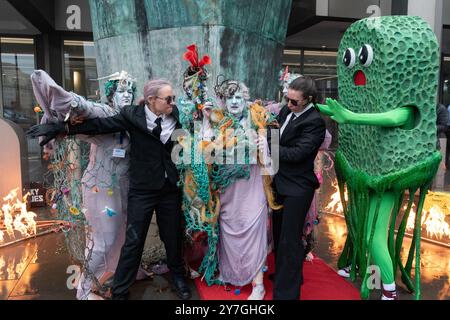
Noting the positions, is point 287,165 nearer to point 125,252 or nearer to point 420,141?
point 420,141

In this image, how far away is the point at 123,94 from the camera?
303 cm

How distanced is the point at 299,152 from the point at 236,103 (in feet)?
1.89

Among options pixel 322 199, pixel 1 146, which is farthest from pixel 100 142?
pixel 322 199

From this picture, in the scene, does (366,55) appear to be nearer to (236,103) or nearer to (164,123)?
(236,103)

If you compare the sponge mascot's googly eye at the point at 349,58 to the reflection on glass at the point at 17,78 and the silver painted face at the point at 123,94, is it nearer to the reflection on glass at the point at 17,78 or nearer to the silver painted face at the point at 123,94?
the silver painted face at the point at 123,94

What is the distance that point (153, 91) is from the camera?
9.28ft

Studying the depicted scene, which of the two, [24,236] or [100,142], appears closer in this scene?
[100,142]

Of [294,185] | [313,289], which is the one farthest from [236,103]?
[313,289]

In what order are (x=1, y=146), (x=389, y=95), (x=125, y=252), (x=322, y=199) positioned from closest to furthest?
(x=389, y=95) → (x=125, y=252) → (x=1, y=146) → (x=322, y=199)

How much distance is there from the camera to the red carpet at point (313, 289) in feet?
10.0

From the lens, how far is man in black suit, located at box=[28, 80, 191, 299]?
2.83 metres

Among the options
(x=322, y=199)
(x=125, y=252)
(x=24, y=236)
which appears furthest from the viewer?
(x=322, y=199)

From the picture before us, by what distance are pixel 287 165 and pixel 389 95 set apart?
0.81m

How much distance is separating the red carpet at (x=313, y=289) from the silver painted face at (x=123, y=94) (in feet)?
5.00
